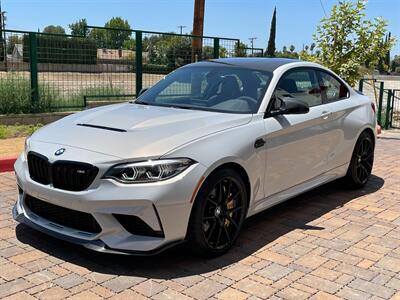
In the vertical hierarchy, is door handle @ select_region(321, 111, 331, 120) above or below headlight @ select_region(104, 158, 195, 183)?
above

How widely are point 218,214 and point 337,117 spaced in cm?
239

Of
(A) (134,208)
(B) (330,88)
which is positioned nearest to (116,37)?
(B) (330,88)

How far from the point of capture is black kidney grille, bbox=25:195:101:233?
375 cm

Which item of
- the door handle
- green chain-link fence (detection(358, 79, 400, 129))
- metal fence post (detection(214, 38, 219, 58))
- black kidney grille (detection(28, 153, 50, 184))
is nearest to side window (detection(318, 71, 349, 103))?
the door handle

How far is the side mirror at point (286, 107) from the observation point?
4.75 metres

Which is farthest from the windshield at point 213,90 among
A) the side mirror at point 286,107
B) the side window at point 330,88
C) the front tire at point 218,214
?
the side window at point 330,88

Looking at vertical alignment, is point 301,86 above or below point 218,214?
above

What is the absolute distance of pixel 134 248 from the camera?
365cm

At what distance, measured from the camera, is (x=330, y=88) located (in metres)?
5.98

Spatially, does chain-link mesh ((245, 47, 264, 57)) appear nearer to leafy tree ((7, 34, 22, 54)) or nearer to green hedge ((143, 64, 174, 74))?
green hedge ((143, 64, 174, 74))

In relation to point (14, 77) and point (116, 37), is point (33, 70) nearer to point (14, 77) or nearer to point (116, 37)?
point (14, 77)

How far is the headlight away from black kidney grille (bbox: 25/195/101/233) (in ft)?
1.28

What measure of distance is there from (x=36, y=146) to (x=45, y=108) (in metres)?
6.94

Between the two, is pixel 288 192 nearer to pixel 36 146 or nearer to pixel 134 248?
pixel 134 248
